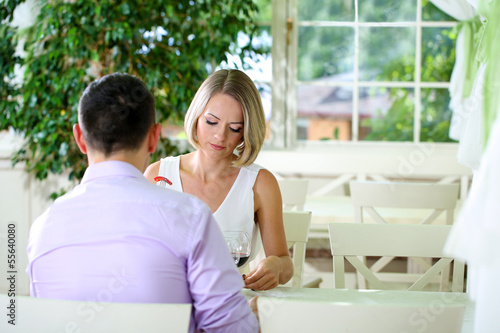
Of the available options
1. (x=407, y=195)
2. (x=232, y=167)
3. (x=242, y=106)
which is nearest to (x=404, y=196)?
(x=407, y=195)

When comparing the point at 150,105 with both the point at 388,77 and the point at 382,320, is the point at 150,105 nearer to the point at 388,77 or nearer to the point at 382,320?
the point at 382,320

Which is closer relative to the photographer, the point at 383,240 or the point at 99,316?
the point at 99,316

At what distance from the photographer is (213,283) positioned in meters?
1.14

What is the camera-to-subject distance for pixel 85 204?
1150mm

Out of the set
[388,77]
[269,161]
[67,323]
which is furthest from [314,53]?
[67,323]

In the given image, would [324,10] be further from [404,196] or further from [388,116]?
[404,196]

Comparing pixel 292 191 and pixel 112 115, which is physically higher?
pixel 112 115

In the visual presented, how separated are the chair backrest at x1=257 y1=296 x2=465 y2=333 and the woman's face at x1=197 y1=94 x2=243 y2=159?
0.93 metres

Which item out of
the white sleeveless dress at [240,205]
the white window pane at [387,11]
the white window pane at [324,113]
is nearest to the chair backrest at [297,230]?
the white sleeveless dress at [240,205]

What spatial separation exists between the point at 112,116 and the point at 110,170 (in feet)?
0.36

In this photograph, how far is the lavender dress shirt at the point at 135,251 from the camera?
3.68 ft

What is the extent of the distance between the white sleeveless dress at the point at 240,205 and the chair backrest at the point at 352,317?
0.87 metres

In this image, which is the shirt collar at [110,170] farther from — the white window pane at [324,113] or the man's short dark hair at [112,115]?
the white window pane at [324,113]

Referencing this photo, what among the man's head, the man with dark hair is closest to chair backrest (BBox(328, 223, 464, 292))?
the man with dark hair
